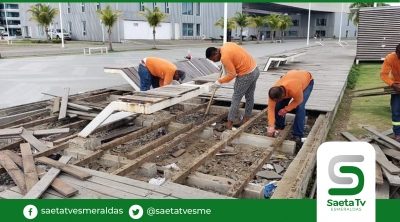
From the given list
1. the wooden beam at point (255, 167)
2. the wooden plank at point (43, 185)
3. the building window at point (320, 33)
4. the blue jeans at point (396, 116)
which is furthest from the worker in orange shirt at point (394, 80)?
the building window at point (320, 33)

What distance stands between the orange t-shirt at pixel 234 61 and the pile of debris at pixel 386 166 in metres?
1.94

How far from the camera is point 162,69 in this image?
6.43 m

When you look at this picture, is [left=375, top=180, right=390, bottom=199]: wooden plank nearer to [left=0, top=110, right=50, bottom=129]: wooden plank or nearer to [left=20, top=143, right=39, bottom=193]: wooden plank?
[left=20, top=143, right=39, bottom=193]: wooden plank

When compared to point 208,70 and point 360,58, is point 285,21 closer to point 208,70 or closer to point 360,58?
point 360,58

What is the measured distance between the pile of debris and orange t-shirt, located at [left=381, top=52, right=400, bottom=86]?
79 cm

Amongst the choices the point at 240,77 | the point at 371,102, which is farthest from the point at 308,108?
the point at 371,102

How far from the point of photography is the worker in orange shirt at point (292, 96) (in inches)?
183

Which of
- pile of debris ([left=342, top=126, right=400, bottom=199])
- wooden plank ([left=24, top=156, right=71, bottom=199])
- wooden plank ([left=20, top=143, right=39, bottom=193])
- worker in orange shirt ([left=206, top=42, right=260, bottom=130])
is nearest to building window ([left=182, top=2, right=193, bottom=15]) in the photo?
worker in orange shirt ([left=206, top=42, right=260, bottom=130])

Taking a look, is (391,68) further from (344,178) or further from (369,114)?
(344,178)

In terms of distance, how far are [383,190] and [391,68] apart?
7.43 ft

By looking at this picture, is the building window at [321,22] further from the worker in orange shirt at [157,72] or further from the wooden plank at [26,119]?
the wooden plank at [26,119]

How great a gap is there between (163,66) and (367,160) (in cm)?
429

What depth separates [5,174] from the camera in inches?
157

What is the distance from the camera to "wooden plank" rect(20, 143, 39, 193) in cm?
337
